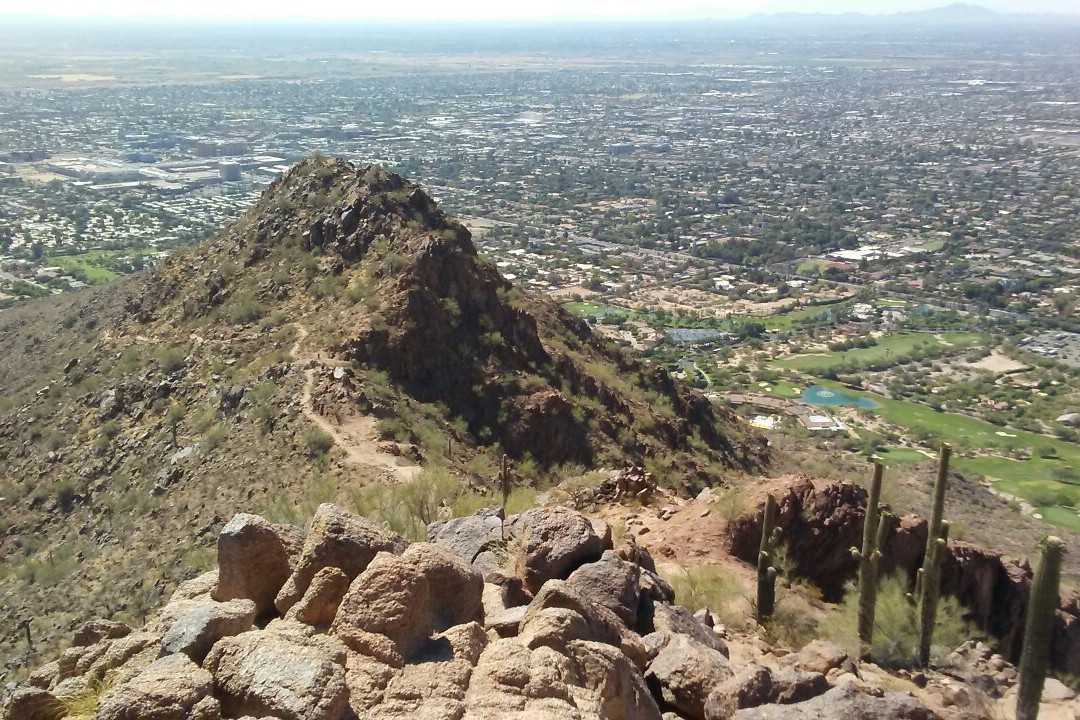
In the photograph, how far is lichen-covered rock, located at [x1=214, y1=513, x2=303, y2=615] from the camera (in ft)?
31.1

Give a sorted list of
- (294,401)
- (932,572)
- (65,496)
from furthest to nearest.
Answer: (65,496), (294,401), (932,572)

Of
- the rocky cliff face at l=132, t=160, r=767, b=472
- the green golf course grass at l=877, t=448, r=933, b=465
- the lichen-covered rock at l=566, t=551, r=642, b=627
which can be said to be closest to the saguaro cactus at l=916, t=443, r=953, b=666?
the lichen-covered rock at l=566, t=551, r=642, b=627

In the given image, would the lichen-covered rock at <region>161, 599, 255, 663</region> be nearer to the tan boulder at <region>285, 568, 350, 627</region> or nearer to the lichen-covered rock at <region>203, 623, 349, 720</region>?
the tan boulder at <region>285, 568, 350, 627</region>

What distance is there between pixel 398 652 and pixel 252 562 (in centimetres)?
253

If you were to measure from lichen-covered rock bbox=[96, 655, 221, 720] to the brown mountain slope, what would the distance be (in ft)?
36.7

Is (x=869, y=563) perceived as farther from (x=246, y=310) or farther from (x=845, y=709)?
(x=246, y=310)

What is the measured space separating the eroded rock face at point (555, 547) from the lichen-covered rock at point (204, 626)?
11.7 feet

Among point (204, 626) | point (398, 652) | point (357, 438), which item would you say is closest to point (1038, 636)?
point (398, 652)

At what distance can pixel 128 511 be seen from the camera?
22828 mm

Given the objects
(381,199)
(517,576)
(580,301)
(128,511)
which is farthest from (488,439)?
(580,301)

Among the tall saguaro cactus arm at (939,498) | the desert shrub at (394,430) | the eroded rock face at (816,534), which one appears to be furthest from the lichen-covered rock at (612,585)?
the desert shrub at (394,430)

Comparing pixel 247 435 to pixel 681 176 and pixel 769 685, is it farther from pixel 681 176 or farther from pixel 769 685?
pixel 681 176

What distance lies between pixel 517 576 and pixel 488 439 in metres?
14.5

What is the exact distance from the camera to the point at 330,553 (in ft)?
29.9
